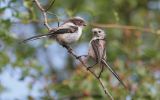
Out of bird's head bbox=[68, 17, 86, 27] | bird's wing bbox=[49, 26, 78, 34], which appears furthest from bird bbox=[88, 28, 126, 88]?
bird's head bbox=[68, 17, 86, 27]

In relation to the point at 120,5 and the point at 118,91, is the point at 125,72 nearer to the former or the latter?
the point at 118,91

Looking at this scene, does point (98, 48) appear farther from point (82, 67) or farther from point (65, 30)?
point (82, 67)

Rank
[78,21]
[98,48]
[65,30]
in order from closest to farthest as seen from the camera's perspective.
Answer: [98,48] < [65,30] < [78,21]

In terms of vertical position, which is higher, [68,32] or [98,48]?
[68,32]

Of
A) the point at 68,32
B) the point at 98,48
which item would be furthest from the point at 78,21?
the point at 98,48

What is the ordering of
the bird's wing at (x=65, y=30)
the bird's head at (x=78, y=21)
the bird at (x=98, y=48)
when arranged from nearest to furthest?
the bird at (x=98, y=48)
the bird's wing at (x=65, y=30)
the bird's head at (x=78, y=21)

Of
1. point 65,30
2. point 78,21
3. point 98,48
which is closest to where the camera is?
point 98,48

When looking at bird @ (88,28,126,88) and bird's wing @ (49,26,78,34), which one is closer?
bird @ (88,28,126,88)

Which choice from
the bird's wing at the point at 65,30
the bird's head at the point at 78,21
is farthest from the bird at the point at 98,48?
the bird's head at the point at 78,21

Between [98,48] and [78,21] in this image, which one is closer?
[98,48]

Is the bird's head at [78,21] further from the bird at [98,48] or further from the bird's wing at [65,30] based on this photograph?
the bird at [98,48]

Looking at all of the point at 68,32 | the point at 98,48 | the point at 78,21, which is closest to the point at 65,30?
the point at 68,32

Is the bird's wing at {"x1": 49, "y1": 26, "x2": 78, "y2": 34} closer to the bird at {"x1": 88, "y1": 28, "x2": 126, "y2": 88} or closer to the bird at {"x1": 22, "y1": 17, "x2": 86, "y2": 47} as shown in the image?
the bird at {"x1": 22, "y1": 17, "x2": 86, "y2": 47}

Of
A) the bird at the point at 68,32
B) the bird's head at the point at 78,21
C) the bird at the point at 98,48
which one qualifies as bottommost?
the bird at the point at 98,48
